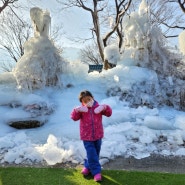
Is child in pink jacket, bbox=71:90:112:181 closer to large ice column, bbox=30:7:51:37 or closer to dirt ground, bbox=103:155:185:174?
dirt ground, bbox=103:155:185:174

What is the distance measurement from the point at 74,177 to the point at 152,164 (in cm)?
125

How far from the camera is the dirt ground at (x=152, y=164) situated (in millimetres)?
4301

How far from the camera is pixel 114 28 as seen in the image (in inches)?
575

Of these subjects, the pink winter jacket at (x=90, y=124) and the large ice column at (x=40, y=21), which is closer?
the pink winter jacket at (x=90, y=124)

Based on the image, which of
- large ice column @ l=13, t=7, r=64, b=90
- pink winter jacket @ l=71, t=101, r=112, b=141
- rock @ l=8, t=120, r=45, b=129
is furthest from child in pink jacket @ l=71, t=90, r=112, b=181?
large ice column @ l=13, t=7, r=64, b=90

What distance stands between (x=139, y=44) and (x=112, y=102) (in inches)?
97.9

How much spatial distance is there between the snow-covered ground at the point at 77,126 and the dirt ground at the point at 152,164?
16 centimetres

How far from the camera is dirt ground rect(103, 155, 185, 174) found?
14.1ft

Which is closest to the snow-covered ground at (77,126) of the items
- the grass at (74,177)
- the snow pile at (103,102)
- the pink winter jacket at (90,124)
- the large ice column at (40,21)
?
the snow pile at (103,102)

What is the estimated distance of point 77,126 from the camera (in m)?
6.27

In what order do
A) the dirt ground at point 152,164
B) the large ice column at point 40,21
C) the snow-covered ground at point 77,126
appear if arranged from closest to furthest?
the dirt ground at point 152,164 < the snow-covered ground at point 77,126 < the large ice column at point 40,21

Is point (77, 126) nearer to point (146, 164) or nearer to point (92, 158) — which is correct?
point (146, 164)

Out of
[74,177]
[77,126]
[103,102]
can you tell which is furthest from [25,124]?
[74,177]

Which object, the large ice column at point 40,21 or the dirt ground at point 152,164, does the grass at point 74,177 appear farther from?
the large ice column at point 40,21
